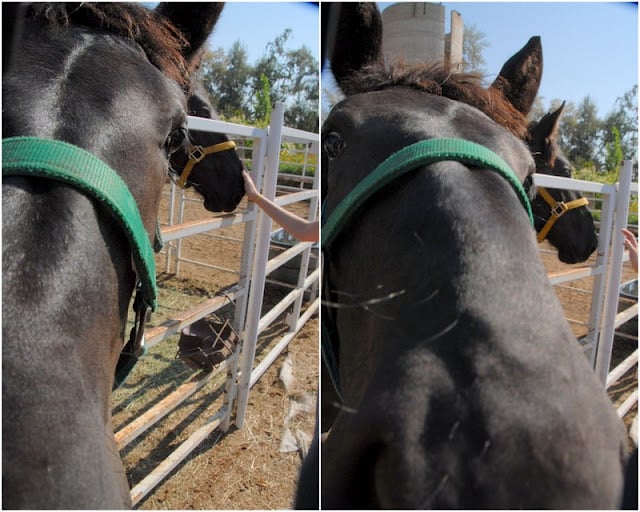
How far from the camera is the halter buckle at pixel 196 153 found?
11.9ft

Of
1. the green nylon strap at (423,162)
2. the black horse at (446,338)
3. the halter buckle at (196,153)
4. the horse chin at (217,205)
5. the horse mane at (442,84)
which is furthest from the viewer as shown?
the horse chin at (217,205)

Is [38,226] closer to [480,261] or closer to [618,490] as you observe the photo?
[480,261]

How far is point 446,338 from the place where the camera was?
81 centimetres

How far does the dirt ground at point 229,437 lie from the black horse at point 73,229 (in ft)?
6.66

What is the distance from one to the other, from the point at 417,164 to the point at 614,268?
2.84 m

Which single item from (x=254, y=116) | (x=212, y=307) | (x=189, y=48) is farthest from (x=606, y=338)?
(x=254, y=116)

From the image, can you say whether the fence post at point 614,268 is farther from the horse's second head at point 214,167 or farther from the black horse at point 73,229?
the black horse at point 73,229

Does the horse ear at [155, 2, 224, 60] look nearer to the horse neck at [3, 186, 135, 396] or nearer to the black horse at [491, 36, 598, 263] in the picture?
the horse neck at [3, 186, 135, 396]

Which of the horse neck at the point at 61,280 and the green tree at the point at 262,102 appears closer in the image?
the horse neck at the point at 61,280

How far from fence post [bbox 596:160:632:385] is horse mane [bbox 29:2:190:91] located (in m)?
2.93

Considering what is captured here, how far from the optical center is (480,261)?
0.89 meters

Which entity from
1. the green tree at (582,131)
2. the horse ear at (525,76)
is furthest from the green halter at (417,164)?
the green tree at (582,131)

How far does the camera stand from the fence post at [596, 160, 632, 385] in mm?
3281

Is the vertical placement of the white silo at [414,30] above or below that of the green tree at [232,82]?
below
